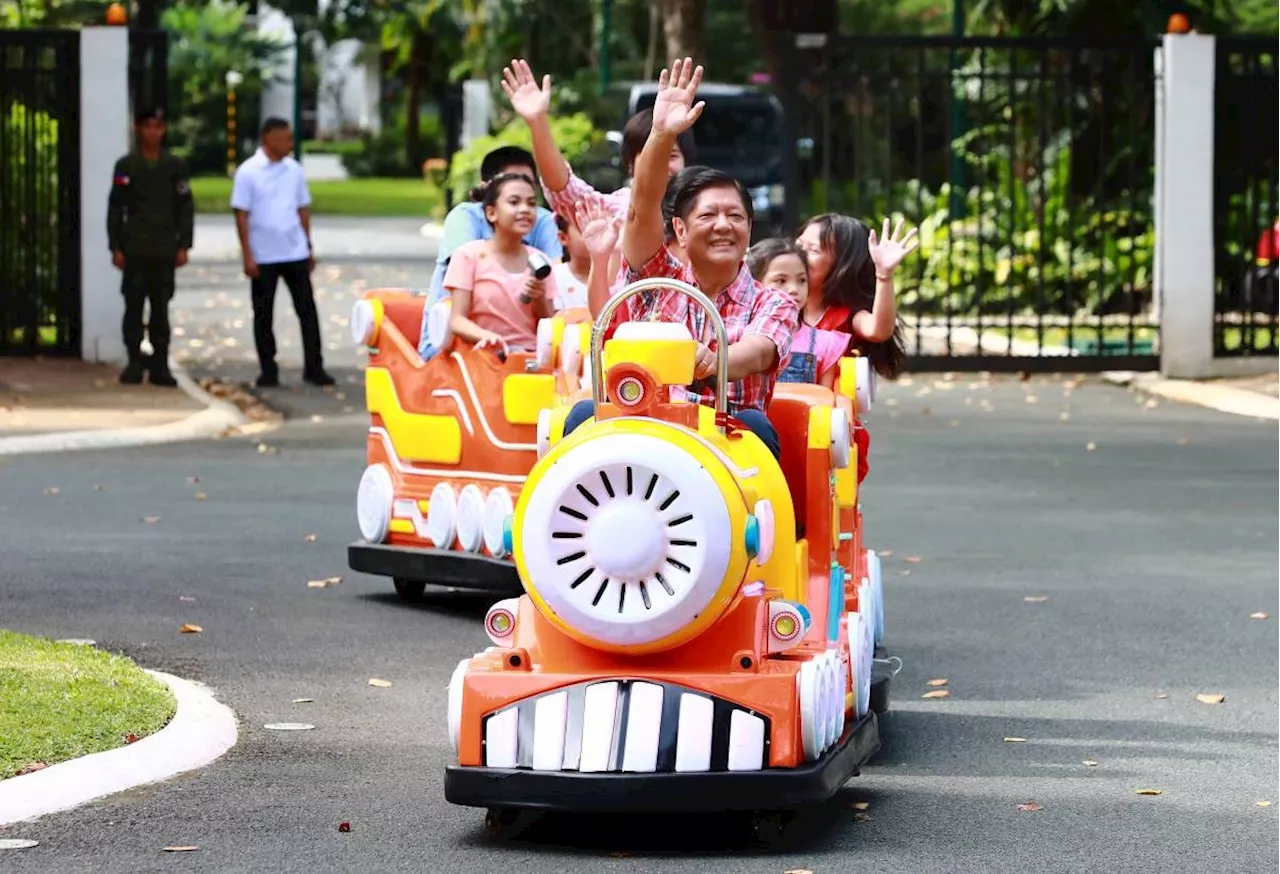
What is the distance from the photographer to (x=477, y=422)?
994 cm

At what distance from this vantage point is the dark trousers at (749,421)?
21.1 ft

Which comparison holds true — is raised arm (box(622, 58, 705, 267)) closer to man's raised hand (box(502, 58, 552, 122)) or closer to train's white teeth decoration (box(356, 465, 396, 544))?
man's raised hand (box(502, 58, 552, 122))

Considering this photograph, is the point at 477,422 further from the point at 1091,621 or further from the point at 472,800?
the point at 472,800

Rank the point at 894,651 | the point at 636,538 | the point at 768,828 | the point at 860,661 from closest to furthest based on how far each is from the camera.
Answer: the point at 636,538 < the point at 768,828 < the point at 860,661 < the point at 894,651

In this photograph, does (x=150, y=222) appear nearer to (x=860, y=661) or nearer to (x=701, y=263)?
(x=701, y=263)

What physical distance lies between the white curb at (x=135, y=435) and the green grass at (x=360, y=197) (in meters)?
32.2

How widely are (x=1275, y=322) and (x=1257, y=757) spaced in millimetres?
14677

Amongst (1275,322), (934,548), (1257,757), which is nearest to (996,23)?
(1275,322)

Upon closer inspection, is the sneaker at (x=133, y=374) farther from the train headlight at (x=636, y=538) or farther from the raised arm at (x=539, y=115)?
the train headlight at (x=636, y=538)

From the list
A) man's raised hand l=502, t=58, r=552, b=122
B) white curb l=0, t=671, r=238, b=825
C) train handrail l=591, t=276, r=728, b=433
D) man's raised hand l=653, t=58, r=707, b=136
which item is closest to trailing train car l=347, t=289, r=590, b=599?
man's raised hand l=502, t=58, r=552, b=122

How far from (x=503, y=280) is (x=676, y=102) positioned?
359 centimetres

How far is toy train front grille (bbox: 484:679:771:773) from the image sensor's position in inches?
230

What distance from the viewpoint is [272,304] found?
18.4 m

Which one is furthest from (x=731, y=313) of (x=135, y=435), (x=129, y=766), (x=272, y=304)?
(x=272, y=304)
